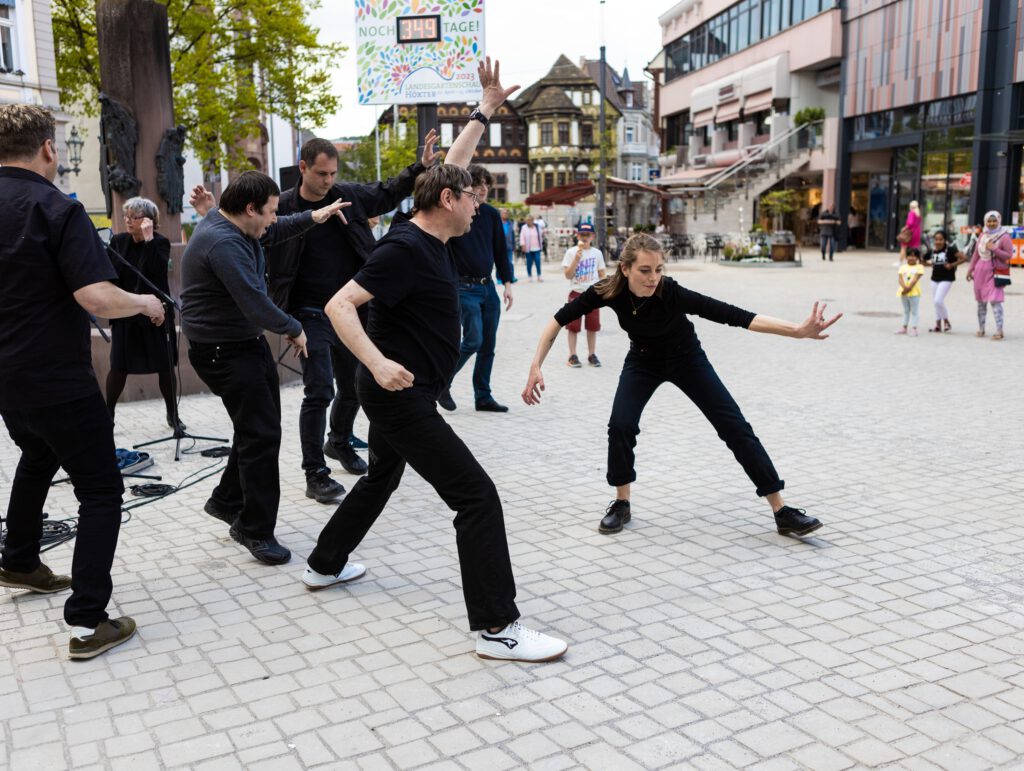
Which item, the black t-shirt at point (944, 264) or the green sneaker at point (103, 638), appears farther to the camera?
the black t-shirt at point (944, 264)

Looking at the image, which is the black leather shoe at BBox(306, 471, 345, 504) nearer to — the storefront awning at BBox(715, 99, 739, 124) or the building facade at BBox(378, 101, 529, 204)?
the storefront awning at BBox(715, 99, 739, 124)

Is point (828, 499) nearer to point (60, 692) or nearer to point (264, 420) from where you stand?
point (264, 420)

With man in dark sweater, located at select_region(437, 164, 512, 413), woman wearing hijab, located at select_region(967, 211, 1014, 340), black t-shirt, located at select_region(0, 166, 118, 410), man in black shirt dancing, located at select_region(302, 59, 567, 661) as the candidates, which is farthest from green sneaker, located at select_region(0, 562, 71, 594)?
woman wearing hijab, located at select_region(967, 211, 1014, 340)

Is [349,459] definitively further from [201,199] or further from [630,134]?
[630,134]

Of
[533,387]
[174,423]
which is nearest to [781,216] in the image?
[174,423]

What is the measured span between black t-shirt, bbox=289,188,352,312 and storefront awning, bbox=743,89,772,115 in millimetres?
41554

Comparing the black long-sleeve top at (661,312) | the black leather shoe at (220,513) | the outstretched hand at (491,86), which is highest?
the outstretched hand at (491,86)

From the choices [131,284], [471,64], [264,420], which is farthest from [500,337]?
[264,420]

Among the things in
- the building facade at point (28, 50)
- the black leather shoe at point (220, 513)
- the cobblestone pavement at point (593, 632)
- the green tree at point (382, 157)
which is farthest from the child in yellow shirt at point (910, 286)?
the green tree at point (382, 157)

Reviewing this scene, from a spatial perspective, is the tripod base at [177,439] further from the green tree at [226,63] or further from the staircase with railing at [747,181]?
the staircase with railing at [747,181]

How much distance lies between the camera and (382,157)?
5853 centimetres

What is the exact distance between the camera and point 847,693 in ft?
11.4

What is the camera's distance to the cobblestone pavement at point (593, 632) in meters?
3.19

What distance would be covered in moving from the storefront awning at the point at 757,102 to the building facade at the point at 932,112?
227 inches
